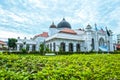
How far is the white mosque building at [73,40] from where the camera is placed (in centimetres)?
4444

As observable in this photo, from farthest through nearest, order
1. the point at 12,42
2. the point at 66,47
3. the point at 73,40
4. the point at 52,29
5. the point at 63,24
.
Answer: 1. the point at 12,42
2. the point at 63,24
3. the point at 52,29
4. the point at 73,40
5. the point at 66,47

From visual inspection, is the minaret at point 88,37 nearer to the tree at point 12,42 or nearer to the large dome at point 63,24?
the large dome at point 63,24

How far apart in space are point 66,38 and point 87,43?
247 inches

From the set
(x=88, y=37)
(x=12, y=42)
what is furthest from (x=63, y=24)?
(x=12, y=42)

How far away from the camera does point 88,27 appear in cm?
4625

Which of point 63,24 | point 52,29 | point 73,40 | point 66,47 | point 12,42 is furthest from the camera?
point 12,42

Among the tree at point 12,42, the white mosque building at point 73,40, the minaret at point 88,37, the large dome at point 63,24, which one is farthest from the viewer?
the tree at point 12,42

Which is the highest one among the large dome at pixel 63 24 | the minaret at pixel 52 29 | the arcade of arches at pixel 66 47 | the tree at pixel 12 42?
the large dome at pixel 63 24

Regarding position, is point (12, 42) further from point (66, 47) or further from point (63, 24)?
point (66, 47)

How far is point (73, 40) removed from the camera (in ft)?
151

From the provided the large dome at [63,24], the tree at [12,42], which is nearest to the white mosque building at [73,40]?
the large dome at [63,24]

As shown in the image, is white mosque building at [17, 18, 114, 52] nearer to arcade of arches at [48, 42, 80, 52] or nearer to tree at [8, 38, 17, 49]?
arcade of arches at [48, 42, 80, 52]

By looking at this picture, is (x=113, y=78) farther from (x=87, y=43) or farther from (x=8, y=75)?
(x=87, y=43)

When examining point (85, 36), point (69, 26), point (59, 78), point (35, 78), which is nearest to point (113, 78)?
point (59, 78)
